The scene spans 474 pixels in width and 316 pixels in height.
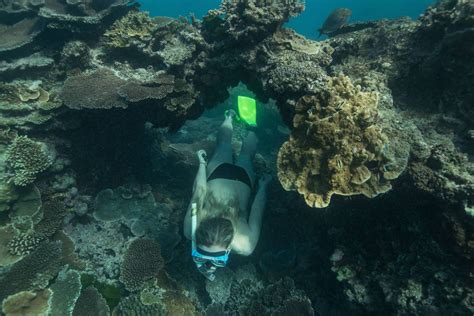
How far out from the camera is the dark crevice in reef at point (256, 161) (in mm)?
4152

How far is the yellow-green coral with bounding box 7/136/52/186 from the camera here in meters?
5.59

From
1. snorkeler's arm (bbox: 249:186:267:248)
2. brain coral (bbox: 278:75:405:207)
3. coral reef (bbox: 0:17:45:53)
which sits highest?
brain coral (bbox: 278:75:405:207)

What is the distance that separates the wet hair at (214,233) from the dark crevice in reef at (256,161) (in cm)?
125

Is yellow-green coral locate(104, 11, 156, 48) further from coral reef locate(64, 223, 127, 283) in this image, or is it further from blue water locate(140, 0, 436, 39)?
blue water locate(140, 0, 436, 39)

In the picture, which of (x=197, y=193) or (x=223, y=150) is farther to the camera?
Result: (x=223, y=150)

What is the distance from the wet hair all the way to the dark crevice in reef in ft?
4.10

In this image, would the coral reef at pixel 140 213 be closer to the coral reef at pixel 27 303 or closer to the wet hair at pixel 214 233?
the coral reef at pixel 27 303

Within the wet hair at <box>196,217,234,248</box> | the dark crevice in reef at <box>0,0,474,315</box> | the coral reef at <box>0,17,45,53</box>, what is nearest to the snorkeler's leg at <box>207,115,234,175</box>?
the dark crevice in reef at <box>0,0,474,315</box>

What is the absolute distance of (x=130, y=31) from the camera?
6961 millimetres

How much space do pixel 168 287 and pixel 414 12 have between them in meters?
69.8

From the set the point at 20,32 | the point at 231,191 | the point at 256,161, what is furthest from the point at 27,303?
the point at 20,32

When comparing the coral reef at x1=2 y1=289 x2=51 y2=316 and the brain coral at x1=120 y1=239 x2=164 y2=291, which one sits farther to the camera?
the brain coral at x1=120 y1=239 x2=164 y2=291

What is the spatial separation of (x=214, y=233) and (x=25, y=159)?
3.79 m

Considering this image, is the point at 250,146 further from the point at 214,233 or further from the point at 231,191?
the point at 214,233
